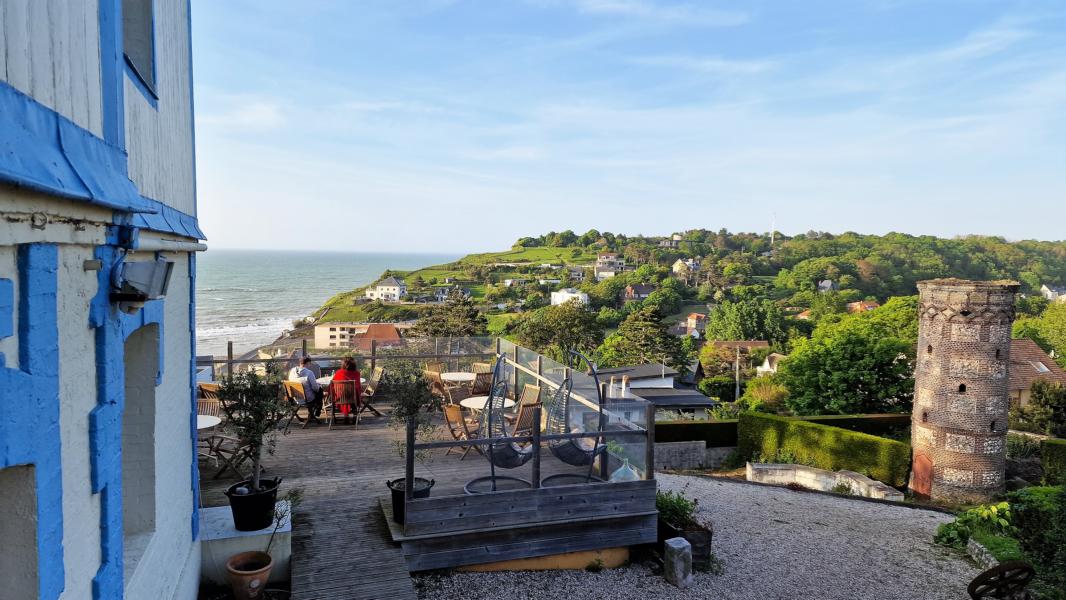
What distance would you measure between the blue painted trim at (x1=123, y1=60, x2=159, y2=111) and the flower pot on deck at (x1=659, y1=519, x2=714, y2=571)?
22.2ft

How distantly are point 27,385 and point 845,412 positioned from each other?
1156 inches

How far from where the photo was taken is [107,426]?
275cm

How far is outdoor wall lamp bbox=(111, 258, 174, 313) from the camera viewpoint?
2871 millimetres

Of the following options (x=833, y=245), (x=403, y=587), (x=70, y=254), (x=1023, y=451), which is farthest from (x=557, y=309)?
(x=833, y=245)

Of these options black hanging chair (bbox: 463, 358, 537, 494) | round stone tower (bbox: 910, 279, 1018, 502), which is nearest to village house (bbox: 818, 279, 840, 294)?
round stone tower (bbox: 910, 279, 1018, 502)

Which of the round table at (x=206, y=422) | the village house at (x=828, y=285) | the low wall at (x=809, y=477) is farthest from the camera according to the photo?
the village house at (x=828, y=285)

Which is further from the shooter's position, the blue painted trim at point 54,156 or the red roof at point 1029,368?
the red roof at point 1029,368

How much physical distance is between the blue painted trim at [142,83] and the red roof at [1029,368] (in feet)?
132

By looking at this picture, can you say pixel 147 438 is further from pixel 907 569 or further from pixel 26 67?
pixel 907 569

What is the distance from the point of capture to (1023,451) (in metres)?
24.4

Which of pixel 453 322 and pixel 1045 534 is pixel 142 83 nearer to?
pixel 1045 534

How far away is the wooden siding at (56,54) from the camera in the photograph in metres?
1.85

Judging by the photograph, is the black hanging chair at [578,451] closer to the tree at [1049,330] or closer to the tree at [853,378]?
the tree at [853,378]

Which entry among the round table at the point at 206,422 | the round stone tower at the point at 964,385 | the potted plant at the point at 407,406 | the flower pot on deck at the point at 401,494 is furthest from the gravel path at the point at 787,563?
the round stone tower at the point at 964,385
